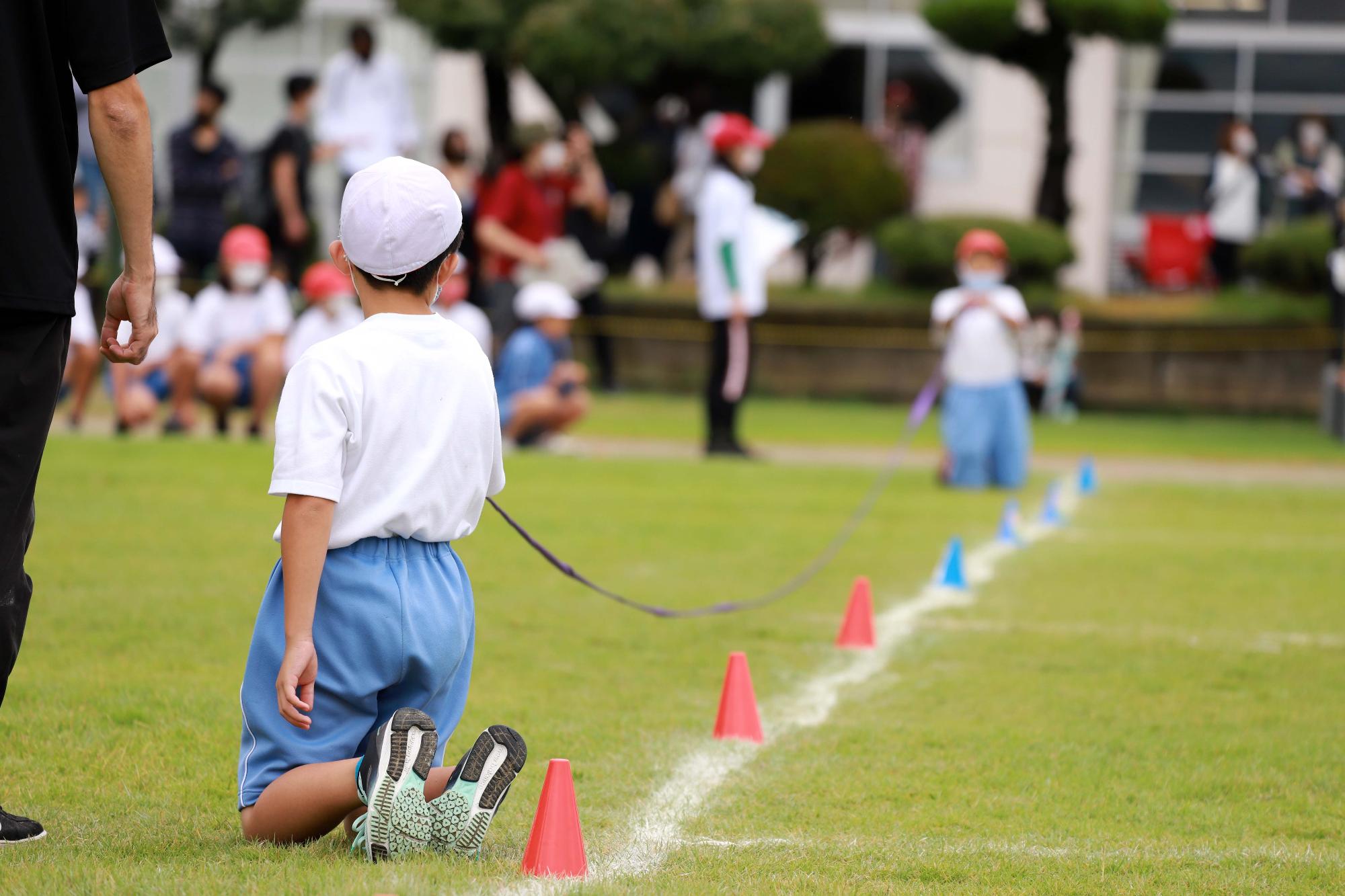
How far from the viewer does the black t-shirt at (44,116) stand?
354 centimetres

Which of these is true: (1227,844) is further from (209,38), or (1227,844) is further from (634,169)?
(209,38)

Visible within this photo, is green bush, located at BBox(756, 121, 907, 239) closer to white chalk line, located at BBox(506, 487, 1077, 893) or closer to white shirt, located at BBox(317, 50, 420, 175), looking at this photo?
white shirt, located at BBox(317, 50, 420, 175)

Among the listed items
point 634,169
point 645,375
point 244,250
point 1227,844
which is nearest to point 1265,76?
point 634,169

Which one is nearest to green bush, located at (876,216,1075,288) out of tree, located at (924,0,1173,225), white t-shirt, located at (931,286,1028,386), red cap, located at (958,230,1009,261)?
tree, located at (924,0,1173,225)

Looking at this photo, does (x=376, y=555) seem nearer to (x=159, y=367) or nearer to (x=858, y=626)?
(x=858, y=626)

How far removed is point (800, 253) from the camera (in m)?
22.3

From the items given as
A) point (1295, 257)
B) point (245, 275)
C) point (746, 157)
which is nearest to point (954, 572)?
point (746, 157)

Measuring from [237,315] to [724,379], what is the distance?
3575 mm

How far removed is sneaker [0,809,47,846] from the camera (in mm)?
3629

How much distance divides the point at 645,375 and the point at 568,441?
5508 millimetres

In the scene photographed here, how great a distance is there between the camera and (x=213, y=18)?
78.3 feet

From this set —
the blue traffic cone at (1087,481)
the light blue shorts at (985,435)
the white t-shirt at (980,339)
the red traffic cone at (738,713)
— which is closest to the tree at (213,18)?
the white t-shirt at (980,339)

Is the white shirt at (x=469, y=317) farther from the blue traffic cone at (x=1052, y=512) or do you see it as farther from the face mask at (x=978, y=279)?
the blue traffic cone at (x=1052, y=512)

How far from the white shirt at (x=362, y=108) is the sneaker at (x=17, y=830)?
46.3 feet
